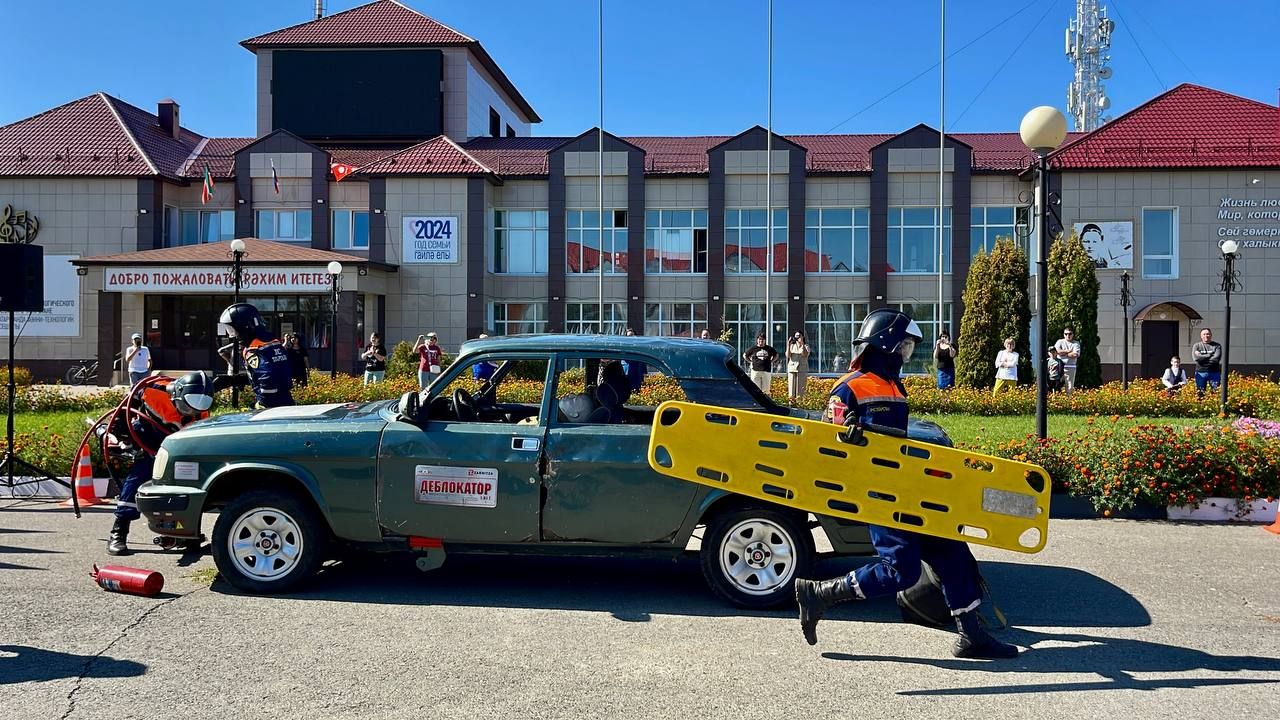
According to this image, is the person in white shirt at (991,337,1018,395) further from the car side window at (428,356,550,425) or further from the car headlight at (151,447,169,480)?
the car headlight at (151,447,169,480)

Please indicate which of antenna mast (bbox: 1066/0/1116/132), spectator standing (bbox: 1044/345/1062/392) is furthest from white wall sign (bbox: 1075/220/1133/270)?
antenna mast (bbox: 1066/0/1116/132)

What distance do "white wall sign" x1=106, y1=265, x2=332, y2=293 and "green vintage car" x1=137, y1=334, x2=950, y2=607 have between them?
27.4m

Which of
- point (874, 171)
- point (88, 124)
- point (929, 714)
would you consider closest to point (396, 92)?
point (88, 124)

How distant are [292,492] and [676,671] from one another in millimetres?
3024

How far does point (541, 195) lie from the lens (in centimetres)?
3612

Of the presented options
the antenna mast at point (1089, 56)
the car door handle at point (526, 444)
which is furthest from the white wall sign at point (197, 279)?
the antenna mast at point (1089, 56)

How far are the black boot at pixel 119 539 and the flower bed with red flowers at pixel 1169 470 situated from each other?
8.64 metres

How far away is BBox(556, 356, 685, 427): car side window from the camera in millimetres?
6547

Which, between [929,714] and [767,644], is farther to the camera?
[767,644]

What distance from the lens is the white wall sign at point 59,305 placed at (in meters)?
34.7

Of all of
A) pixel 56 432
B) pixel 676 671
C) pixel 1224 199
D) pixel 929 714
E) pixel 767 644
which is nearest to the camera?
pixel 929 714

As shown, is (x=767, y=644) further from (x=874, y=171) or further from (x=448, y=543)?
(x=874, y=171)

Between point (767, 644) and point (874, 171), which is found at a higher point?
point (874, 171)

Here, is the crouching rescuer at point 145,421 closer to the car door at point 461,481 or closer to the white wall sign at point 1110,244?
the car door at point 461,481
